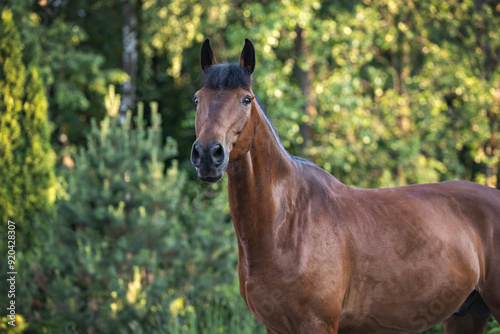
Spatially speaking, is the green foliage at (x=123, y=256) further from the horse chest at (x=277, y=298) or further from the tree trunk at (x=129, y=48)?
the tree trunk at (x=129, y=48)

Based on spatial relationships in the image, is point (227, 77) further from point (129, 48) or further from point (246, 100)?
point (129, 48)

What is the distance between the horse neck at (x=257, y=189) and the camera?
2.69 meters

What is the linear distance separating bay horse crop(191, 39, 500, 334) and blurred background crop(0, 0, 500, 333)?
4.96ft

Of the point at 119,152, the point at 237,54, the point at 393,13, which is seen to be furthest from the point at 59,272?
the point at 393,13

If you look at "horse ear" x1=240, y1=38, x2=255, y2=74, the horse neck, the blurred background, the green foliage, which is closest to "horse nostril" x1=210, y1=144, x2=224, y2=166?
the horse neck

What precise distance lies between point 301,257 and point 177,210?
4512 millimetres

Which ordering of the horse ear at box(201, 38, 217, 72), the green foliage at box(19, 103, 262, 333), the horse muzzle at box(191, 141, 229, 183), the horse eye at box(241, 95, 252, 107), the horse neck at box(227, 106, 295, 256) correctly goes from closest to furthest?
the horse muzzle at box(191, 141, 229, 183) < the horse eye at box(241, 95, 252, 107) < the horse neck at box(227, 106, 295, 256) < the horse ear at box(201, 38, 217, 72) < the green foliage at box(19, 103, 262, 333)

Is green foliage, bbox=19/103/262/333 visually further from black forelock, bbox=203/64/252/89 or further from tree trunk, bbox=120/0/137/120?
tree trunk, bbox=120/0/137/120

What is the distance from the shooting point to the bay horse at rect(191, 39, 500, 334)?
259cm

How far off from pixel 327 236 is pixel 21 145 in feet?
25.1

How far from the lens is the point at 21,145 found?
29.3ft

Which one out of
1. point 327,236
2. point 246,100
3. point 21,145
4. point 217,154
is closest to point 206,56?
point 246,100

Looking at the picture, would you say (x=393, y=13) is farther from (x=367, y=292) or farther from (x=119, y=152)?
(x=367, y=292)

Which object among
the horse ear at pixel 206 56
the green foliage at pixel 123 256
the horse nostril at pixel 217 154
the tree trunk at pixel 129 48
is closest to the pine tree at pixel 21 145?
the green foliage at pixel 123 256
